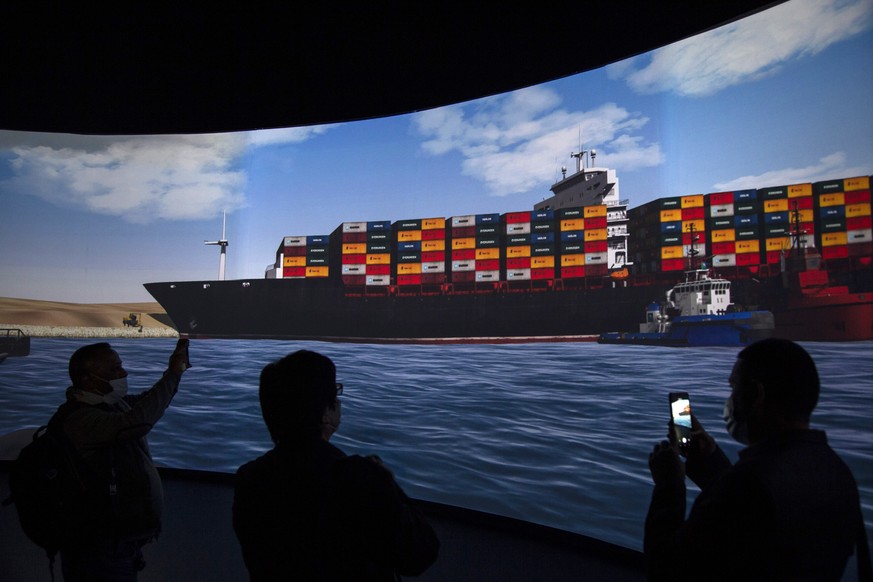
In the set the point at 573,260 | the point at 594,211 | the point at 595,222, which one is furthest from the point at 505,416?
the point at 594,211

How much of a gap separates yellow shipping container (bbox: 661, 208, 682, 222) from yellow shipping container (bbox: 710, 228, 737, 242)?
1364 millimetres

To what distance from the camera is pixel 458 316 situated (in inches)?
735

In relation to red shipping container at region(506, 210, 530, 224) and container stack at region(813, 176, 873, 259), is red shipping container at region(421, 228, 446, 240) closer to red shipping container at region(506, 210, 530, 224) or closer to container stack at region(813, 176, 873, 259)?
red shipping container at region(506, 210, 530, 224)

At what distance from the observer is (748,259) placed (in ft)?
53.4

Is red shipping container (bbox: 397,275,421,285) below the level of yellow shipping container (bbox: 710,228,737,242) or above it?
below

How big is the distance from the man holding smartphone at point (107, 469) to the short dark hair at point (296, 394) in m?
0.56

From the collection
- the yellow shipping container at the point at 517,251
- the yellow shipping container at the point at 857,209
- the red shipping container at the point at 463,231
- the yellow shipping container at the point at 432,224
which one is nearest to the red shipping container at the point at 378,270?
the yellow shipping container at the point at 432,224

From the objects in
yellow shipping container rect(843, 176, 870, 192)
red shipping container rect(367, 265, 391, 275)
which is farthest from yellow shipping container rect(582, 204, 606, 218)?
red shipping container rect(367, 265, 391, 275)

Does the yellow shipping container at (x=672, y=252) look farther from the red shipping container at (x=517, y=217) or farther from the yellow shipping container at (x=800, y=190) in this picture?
the red shipping container at (x=517, y=217)

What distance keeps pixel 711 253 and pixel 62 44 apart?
18.9 metres

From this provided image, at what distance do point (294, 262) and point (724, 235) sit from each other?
17211mm

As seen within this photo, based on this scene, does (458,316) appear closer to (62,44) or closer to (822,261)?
(822,261)

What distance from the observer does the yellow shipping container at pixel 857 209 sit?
41.7ft

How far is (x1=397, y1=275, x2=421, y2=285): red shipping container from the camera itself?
19422mm
